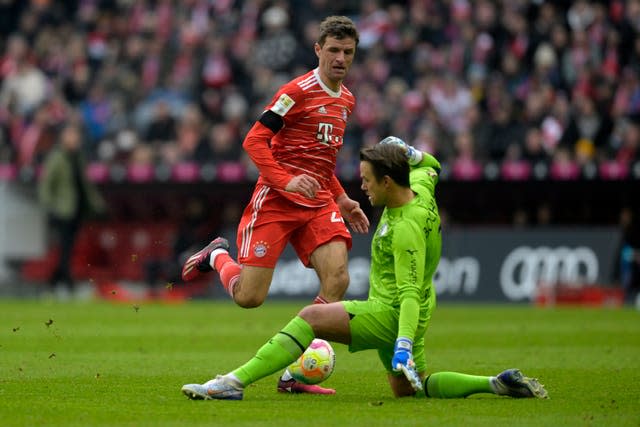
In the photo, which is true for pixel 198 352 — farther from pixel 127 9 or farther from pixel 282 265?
pixel 127 9

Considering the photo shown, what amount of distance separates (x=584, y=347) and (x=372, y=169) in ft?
18.7

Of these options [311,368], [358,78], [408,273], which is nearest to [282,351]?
[408,273]

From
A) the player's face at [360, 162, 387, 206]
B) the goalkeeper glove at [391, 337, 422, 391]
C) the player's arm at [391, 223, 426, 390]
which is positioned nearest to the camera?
the goalkeeper glove at [391, 337, 422, 391]

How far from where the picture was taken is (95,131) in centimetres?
2583

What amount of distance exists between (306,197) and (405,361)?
2.46 m

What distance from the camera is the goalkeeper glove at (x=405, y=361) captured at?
7.59 meters

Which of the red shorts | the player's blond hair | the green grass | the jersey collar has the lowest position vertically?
the green grass

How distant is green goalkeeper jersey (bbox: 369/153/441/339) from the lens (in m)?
7.95

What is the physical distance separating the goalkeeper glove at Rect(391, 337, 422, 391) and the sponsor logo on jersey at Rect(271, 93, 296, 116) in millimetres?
2698

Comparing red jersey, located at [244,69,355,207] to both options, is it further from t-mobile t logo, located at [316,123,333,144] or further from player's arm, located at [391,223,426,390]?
player's arm, located at [391,223,426,390]

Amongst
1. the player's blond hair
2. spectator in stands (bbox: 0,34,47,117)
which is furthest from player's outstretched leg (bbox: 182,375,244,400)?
spectator in stands (bbox: 0,34,47,117)

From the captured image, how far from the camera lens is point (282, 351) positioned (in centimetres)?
800

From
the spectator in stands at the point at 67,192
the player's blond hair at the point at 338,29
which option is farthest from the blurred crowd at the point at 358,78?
the player's blond hair at the point at 338,29

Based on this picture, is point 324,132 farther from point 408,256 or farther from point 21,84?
point 21,84
